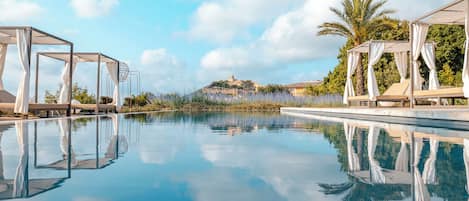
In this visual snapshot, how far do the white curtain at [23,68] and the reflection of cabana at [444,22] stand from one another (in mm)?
8894

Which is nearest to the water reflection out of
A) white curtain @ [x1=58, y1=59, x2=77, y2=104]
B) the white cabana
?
the white cabana

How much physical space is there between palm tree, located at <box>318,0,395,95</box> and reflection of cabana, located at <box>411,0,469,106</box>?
503 cm

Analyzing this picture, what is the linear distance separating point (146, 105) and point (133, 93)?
3.31 feet

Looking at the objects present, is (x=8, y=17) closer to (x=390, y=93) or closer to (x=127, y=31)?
(x=127, y=31)

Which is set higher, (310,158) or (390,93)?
(390,93)

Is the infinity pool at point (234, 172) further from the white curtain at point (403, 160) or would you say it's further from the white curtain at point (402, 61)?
the white curtain at point (402, 61)

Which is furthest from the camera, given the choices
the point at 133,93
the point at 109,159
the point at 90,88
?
the point at 133,93

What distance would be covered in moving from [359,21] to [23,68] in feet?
38.6

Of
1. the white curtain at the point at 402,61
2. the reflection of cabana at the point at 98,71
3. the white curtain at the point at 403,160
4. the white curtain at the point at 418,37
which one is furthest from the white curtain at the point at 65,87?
the white curtain at the point at 402,61

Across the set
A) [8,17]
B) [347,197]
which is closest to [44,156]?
[347,197]

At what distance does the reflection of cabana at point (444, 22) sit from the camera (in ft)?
19.7

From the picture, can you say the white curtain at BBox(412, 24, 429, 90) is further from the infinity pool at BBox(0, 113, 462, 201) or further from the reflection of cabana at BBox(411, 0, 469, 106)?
the infinity pool at BBox(0, 113, 462, 201)

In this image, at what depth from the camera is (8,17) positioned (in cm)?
1026

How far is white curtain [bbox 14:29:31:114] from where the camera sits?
25.4ft
